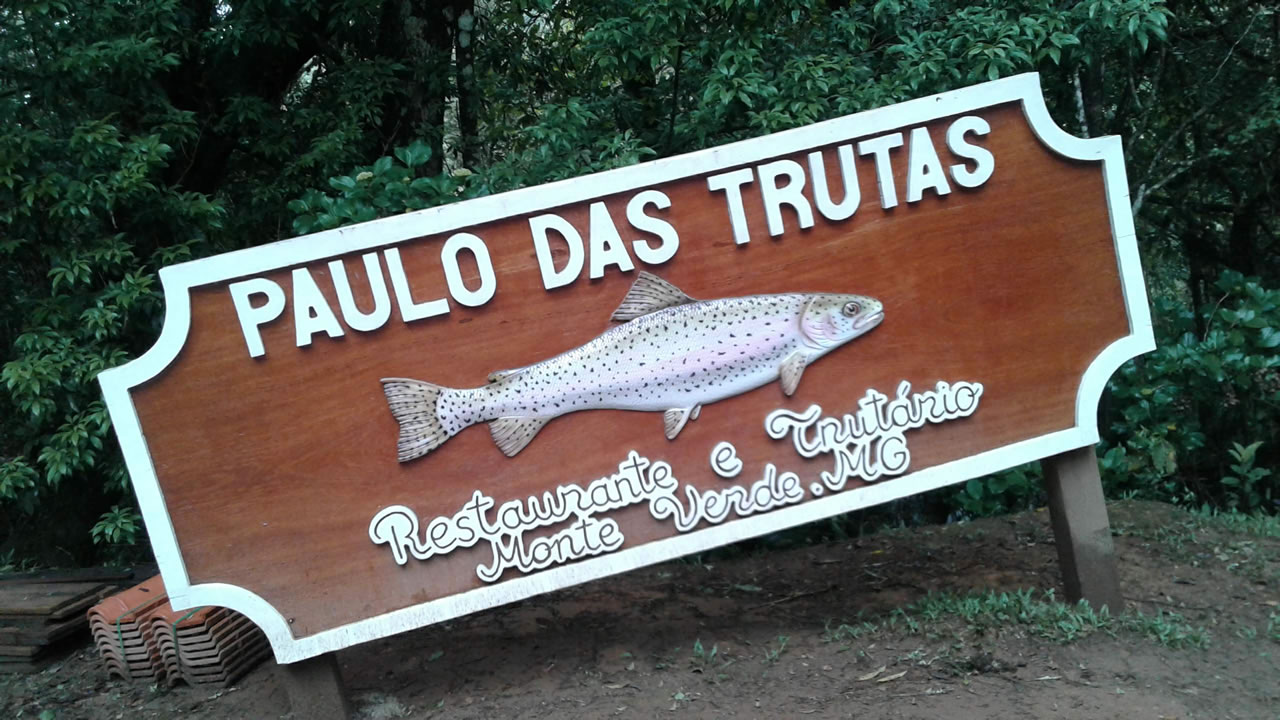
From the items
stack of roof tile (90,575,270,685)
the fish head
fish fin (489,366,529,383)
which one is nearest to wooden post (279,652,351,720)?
stack of roof tile (90,575,270,685)

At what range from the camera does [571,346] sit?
3.53 m

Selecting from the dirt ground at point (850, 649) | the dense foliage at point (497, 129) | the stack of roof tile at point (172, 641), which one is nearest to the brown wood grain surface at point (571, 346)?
the dirt ground at point (850, 649)

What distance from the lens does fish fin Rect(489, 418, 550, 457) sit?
3.50m

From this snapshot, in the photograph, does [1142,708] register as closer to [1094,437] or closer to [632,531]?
[1094,437]

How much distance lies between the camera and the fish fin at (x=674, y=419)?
11.7 ft

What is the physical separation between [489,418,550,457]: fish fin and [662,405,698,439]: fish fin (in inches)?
17.3

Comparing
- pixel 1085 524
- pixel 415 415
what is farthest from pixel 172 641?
pixel 1085 524

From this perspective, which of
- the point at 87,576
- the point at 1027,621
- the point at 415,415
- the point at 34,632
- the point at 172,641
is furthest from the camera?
the point at 87,576

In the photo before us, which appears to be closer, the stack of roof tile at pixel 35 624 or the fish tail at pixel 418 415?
the fish tail at pixel 418 415

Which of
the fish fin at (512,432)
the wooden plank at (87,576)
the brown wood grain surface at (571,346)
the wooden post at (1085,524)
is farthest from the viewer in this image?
the wooden plank at (87,576)

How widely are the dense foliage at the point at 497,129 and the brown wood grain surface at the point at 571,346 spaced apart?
41.5 inches

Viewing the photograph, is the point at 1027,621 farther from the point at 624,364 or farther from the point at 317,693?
the point at 317,693

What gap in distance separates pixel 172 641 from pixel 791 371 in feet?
9.05

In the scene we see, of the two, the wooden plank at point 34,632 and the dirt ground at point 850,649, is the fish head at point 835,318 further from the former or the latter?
the wooden plank at point 34,632
